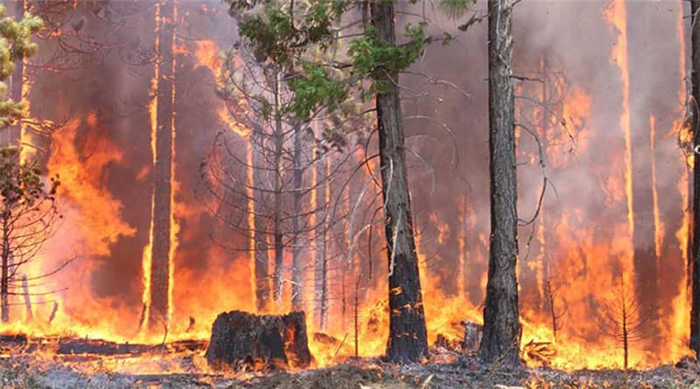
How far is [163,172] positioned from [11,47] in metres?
11.5

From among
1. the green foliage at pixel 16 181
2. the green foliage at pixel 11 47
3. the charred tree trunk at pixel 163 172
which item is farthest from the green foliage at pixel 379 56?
the charred tree trunk at pixel 163 172

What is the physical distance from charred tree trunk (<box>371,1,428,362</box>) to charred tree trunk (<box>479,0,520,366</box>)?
3.92ft

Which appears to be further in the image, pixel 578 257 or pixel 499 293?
pixel 578 257

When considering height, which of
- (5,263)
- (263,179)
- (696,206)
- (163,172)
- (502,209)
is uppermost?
(163,172)

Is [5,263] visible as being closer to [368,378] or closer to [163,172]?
[163,172]

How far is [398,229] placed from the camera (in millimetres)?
10289

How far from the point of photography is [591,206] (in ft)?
69.8

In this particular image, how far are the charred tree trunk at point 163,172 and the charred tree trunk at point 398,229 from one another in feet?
44.2

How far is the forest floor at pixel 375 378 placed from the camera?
7.73 meters

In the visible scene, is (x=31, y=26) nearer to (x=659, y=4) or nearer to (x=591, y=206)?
(x=591, y=206)

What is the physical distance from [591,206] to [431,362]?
13.3 m

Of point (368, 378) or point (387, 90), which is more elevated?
point (387, 90)

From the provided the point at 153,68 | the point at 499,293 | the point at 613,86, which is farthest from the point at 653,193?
the point at 153,68

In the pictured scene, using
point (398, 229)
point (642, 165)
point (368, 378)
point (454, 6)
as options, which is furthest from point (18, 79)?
point (642, 165)
